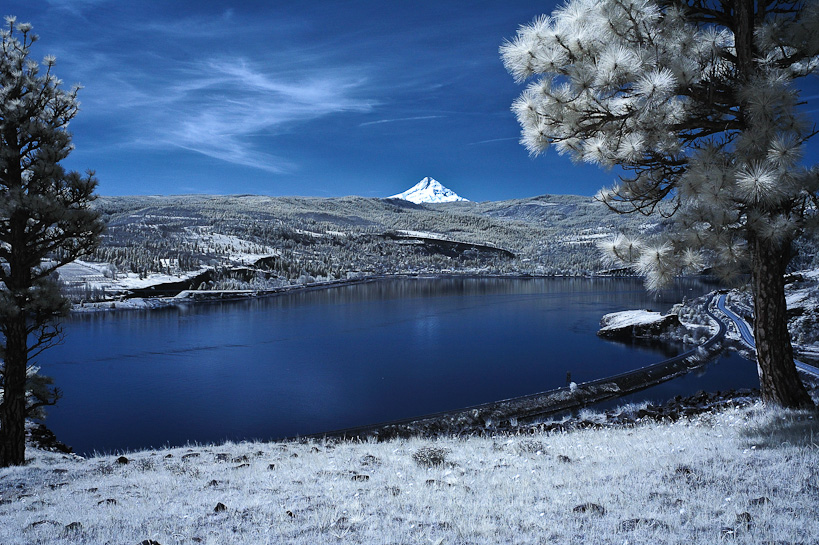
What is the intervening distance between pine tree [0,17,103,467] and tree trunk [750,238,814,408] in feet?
33.8

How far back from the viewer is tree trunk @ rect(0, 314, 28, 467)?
867 cm

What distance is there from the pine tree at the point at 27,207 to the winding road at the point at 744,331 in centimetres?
2066

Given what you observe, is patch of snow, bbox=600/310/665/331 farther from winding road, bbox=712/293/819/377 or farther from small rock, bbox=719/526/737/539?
small rock, bbox=719/526/737/539

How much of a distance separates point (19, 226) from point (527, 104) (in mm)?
8550

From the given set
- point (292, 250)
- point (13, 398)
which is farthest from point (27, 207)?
point (292, 250)

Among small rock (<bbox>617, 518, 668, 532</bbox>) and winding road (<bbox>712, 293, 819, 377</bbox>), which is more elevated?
small rock (<bbox>617, 518, 668, 532</bbox>)

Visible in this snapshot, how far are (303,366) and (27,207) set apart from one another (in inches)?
736

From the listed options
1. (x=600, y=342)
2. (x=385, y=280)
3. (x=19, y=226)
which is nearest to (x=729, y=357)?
(x=600, y=342)

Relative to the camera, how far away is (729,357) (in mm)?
27750

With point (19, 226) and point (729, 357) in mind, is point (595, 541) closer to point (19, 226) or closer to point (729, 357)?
point (19, 226)

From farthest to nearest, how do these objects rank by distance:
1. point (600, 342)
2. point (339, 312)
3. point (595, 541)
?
point (339, 312), point (600, 342), point (595, 541)

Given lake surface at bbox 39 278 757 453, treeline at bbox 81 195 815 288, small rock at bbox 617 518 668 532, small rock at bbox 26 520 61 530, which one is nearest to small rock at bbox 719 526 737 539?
small rock at bbox 617 518 668 532

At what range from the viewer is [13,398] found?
8711mm

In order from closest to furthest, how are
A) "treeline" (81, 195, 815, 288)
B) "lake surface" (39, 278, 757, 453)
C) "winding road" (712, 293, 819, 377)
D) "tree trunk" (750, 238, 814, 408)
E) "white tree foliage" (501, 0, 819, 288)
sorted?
"white tree foliage" (501, 0, 819, 288) < "tree trunk" (750, 238, 814, 408) < "lake surface" (39, 278, 757, 453) < "winding road" (712, 293, 819, 377) < "treeline" (81, 195, 815, 288)
